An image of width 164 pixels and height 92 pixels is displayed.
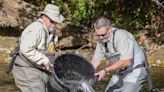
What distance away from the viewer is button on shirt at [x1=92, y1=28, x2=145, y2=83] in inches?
278

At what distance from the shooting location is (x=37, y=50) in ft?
22.7

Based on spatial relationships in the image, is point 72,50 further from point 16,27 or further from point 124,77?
point 124,77

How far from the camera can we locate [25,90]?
719 cm

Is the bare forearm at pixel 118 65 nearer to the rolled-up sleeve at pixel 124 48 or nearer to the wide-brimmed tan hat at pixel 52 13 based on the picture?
the rolled-up sleeve at pixel 124 48

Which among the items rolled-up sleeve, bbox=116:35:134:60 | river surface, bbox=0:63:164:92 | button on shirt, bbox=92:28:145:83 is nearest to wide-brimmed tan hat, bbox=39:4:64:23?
button on shirt, bbox=92:28:145:83

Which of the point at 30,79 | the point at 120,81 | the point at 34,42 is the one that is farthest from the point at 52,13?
the point at 120,81

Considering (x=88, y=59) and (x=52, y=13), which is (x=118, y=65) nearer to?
(x=52, y=13)

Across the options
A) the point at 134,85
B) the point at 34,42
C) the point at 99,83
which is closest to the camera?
the point at 34,42

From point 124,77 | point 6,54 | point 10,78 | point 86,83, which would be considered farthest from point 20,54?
point 6,54

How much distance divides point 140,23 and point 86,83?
1163 cm

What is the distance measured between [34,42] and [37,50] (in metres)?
0.16

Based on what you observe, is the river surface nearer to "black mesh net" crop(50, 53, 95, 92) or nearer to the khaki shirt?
"black mesh net" crop(50, 53, 95, 92)

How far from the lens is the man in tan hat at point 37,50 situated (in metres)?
6.80

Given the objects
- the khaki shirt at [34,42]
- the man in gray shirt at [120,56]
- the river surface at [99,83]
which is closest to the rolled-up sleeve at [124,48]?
the man in gray shirt at [120,56]
